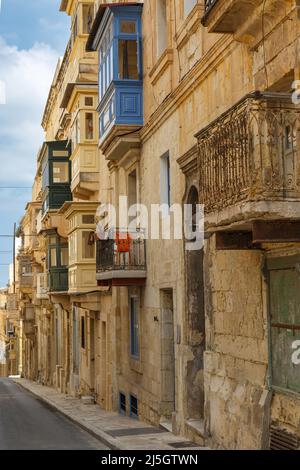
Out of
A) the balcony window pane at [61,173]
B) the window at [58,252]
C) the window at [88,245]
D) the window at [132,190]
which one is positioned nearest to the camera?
the window at [132,190]

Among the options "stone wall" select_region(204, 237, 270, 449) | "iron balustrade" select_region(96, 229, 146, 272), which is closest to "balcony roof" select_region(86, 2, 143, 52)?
"iron balustrade" select_region(96, 229, 146, 272)

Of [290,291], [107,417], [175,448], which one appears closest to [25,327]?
[107,417]

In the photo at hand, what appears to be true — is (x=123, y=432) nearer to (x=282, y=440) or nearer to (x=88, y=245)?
(x=282, y=440)

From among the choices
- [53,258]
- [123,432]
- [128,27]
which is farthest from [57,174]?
[123,432]

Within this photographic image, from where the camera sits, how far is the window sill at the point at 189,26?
38.5 ft

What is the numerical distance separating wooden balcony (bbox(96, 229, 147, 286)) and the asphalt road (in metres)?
3.36

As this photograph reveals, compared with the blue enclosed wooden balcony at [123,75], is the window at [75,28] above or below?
above

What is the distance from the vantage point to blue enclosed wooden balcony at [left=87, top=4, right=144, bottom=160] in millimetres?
16172

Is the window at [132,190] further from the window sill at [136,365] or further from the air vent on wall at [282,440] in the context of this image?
the air vent on wall at [282,440]

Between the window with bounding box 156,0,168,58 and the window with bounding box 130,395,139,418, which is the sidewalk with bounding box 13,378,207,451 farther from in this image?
the window with bounding box 156,0,168,58

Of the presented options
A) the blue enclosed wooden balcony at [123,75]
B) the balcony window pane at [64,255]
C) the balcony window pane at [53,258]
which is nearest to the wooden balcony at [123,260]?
the blue enclosed wooden balcony at [123,75]

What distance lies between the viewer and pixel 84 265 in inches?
935

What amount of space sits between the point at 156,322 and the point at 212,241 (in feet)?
14.6

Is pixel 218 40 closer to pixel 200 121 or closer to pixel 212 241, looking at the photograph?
pixel 200 121
